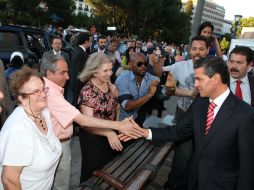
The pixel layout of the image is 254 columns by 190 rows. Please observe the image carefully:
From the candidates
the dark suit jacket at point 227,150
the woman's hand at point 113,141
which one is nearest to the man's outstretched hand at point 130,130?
the woman's hand at point 113,141

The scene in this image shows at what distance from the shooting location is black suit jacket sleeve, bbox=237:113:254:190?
2.58m

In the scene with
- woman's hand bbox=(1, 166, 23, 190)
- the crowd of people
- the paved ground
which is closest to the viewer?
woman's hand bbox=(1, 166, 23, 190)

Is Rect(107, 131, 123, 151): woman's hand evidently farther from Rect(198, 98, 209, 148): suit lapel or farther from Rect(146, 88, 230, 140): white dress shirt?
Rect(146, 88, 230, 140): white dress shirt

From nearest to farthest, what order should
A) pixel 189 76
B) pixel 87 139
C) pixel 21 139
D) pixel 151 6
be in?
pixel 21 139 < pixel 87 139 < pixel 189 76 < pixel 151 6

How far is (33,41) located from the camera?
9844 mm

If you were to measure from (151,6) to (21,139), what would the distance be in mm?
40498

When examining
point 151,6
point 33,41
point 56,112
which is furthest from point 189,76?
point 151,6

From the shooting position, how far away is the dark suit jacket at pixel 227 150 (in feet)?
8.54

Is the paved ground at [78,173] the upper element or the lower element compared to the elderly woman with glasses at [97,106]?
lower

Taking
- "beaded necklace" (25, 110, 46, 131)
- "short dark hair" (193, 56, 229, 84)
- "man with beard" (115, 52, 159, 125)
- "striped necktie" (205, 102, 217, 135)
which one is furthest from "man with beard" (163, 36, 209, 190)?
"beaded necklace" (25, 110, 46, 131)

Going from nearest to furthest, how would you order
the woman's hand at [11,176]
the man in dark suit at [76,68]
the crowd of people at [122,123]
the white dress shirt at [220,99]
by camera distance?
the woman's hand at [11,176] → the crowd of people at [122,123] → the white dress shirt at [220,99] → the man in dark suit at [76,68]

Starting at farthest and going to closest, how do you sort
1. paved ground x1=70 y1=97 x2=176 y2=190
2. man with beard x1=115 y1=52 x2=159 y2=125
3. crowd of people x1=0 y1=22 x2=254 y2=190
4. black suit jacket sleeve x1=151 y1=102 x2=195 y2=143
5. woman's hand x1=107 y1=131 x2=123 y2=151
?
paved ground x1=70 y1=97 x2=176 y2=190 < man with beard x1=115 y1=52 x2=159 y2=125 < woman's hand x1=107 y1=131 x2=123 y2=151 < black suit jacket sleeve x1=151 y1=102 x2=195 y2=143 < crowd of people x1=0 y1=22 x2=254 y2=190

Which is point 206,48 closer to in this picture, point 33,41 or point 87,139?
point 87,139

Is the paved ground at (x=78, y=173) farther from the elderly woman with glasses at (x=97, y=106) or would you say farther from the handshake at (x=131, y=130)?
the handshake at (x=131, y=130)
